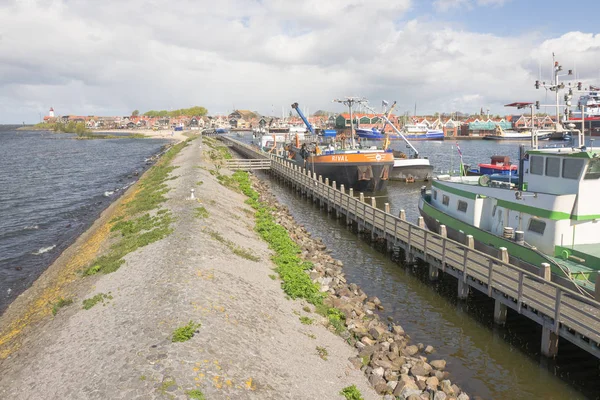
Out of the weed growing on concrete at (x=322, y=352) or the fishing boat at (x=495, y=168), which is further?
the fishing boat at (x=495, y=168)

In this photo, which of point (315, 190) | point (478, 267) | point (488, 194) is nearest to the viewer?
point (478, 267)

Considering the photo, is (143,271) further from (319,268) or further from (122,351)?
(319,268)

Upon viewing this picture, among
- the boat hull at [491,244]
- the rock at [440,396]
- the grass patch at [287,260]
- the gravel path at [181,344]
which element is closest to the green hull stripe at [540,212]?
the boat hull at [491,244]

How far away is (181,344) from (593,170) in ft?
50.2

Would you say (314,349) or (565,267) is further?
(565,267)

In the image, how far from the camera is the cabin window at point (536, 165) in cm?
1723

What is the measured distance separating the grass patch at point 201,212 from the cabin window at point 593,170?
1727 cm

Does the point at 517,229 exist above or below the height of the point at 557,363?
above

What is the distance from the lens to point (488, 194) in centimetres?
1964

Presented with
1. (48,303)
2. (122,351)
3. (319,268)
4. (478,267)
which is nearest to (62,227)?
(48,303)

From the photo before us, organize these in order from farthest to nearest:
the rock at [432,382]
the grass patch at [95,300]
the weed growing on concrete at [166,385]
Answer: the grass patch at [95,300]
the rock at [432,382]
the weed growing on concrete at [166,385]

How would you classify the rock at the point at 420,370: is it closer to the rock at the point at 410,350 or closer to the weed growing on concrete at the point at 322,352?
the rock at the point at 410,350

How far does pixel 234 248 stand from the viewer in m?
19.2

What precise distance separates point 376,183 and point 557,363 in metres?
32.1
